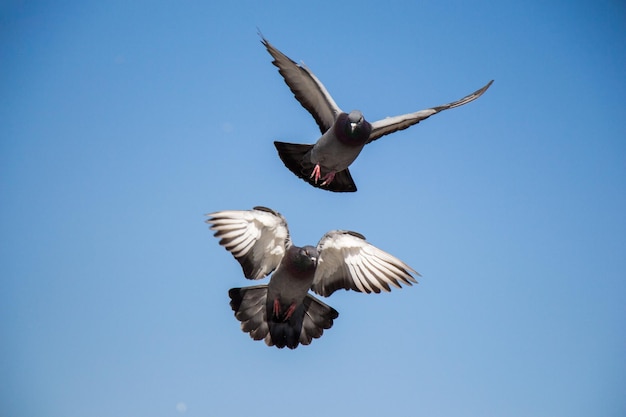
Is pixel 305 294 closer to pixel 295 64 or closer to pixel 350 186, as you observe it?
pixel 350 186

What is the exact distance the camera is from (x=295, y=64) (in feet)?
38.4

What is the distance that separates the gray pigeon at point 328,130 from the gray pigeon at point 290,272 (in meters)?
1.65

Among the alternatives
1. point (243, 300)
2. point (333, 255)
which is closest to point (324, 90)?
point (333, 255)

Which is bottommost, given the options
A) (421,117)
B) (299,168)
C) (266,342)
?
(266,342)

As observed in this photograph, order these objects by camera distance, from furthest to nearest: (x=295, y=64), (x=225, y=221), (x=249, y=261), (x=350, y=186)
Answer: (x=350, y=186)
(x=295, y=64)
(x=249, y=261)
(x=225, y=221)

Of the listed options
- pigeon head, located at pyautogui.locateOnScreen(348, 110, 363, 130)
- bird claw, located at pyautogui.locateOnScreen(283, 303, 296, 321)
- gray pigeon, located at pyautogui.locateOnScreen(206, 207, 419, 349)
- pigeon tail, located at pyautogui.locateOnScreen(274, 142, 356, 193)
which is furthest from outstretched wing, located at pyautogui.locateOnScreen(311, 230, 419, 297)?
pigeon head, located at pyautogui.locateOnScreen(348, 110, 363, 130)

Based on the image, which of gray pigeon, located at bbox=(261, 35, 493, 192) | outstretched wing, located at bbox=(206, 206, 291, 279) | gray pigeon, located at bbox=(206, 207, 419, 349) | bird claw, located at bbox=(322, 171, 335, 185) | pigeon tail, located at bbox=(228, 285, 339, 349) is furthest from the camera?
bird claw, located at bbox=(322, 171, 335, 185)

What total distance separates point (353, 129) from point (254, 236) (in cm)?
254

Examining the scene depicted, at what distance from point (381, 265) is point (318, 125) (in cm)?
357

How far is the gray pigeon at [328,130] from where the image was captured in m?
11.3

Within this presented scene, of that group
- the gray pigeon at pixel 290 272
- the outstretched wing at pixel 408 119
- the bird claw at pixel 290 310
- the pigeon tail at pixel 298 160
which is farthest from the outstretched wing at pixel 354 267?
the outstretched wing at pixel 408 119

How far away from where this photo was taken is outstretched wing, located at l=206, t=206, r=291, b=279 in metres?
10.1

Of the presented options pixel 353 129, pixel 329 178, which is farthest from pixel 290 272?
pixel 353 129

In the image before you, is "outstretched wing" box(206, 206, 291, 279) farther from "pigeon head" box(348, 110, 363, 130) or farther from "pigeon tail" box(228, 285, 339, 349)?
"pigeon head" box(348, 110, 363, 130)
